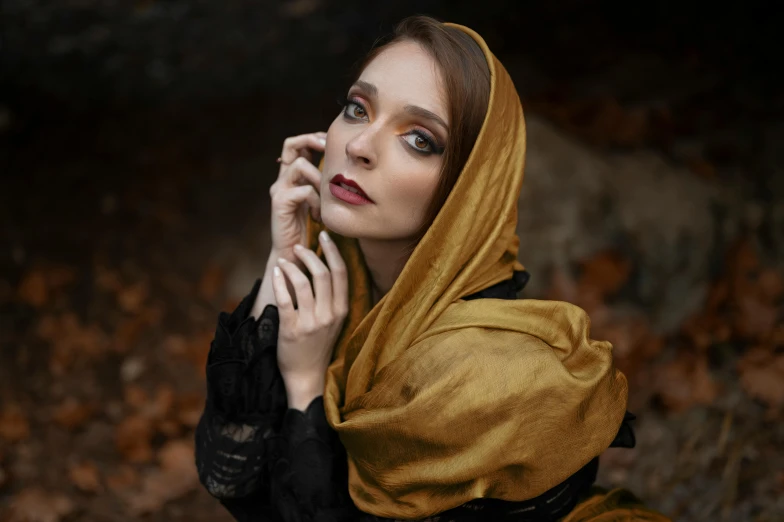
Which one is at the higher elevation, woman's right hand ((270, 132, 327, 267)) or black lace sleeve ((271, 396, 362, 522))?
woman's right hand ((270, 132, 327, 267))

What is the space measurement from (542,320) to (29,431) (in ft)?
9.77

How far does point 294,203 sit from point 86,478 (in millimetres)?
2158

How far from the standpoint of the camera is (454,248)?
2080mm

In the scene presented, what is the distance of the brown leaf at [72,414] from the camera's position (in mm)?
4129

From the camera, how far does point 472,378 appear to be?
1.95m

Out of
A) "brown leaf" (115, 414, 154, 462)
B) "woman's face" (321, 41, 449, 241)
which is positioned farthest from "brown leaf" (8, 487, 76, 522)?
"woman's face" (321, 41, 449, 241)

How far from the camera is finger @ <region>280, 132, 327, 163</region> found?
7.93 feet

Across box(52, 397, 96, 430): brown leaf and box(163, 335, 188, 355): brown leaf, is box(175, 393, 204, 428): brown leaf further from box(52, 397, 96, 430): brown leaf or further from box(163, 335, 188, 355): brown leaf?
box(52, 397, 96, 430): brown leaf

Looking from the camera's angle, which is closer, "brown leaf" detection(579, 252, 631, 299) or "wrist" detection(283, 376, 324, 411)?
"wrist" detection(283, 376, 324, 411)

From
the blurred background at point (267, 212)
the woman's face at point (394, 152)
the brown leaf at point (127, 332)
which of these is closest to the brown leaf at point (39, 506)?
the blurred background at point (267, 212)

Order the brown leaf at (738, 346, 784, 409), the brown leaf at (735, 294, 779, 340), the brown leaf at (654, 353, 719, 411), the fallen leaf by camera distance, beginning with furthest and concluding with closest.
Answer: the fallen leaf, the brown leaf at (735, 294, 779, 340), the brown leaf at (654, 353, 719, 411), the brown leaf at (738, 346, 784, 409)

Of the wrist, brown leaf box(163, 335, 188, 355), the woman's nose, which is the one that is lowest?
brown leaf box(163, 335, 188, 355)

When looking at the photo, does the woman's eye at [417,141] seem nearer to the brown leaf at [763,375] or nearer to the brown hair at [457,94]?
the brown hair at [457,94]

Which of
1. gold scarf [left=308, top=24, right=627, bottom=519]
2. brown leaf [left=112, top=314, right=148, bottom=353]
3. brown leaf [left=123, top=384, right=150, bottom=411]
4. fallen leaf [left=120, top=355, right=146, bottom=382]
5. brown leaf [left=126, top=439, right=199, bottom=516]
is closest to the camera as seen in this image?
gold scarf [left=308, top=24, right=627, bottom=519]
